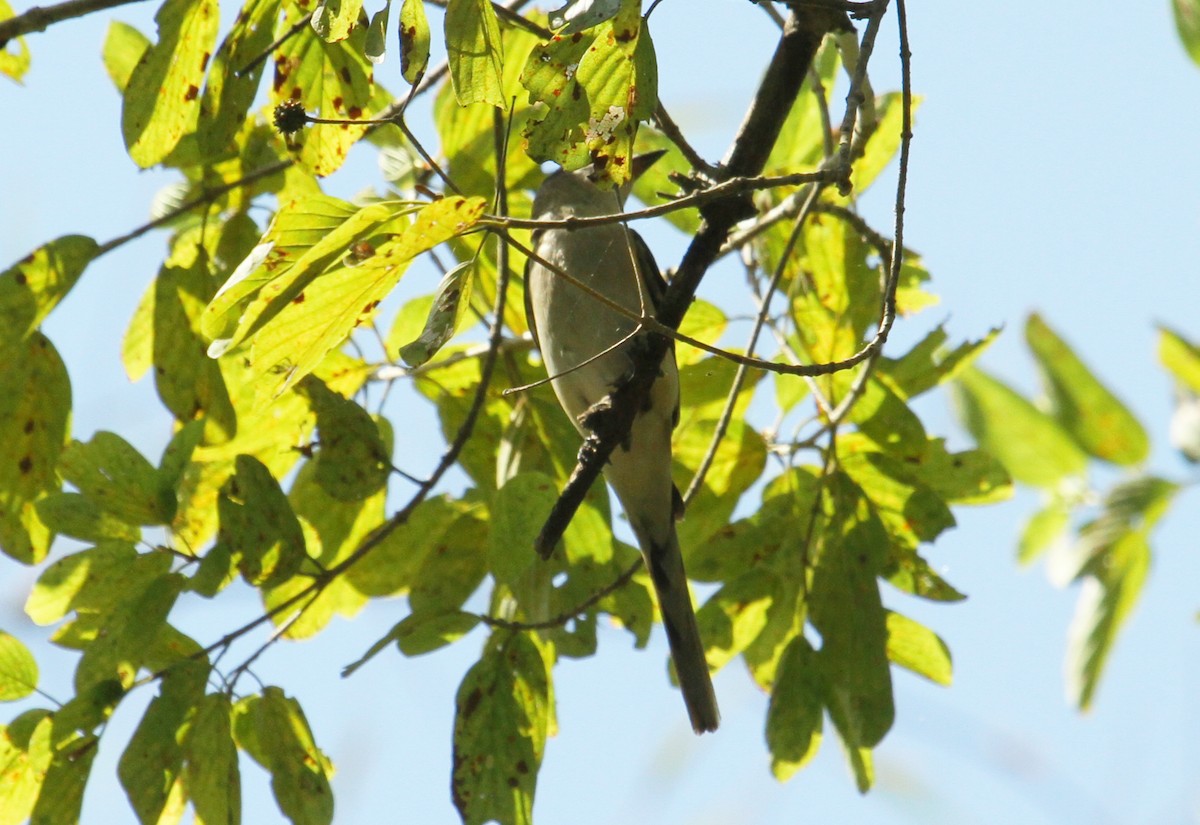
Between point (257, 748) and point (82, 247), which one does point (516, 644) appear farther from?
point (82, 247)

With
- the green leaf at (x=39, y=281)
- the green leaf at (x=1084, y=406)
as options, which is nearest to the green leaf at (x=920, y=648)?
the green leaf at (x=1084, y=406)

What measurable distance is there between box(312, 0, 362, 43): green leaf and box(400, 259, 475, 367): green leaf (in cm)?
45

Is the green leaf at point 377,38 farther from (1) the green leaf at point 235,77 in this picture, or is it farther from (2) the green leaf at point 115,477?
(2) the green leaf at point 115,477

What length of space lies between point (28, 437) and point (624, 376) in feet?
5.18

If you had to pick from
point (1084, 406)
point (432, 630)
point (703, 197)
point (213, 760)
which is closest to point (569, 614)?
point (432, 630)

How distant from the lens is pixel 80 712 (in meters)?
2.66

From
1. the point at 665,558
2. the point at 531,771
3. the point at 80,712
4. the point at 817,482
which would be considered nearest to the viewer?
the point at 80,712

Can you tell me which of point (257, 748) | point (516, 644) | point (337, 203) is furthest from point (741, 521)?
point (337, 203)

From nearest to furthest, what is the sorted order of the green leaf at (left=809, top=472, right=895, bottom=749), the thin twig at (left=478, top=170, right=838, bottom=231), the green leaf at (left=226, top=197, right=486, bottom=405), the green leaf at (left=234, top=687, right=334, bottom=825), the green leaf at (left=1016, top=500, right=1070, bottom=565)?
the green leaf at (left=226, top=197, right=486, bottom=405) < the thin twig at (left=478, top=170, right=838, bottom=231) < the green leaf at (left=234, top=687, right=334, bottom=825) < the green leaf at (left=809, top=472, right=895, bottom=749) < the green leaf at (left=1016, top=500, right=1070, bottom=565)

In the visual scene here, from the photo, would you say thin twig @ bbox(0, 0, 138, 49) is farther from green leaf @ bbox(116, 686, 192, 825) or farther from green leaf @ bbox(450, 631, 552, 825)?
green leaf @ bbox(450, 631, 552, 825)

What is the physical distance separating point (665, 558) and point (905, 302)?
1110 mm

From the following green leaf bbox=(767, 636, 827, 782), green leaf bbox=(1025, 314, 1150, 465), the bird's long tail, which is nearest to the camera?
green leaf bbox=(767, 636, 827, 782)

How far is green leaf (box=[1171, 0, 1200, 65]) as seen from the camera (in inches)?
138

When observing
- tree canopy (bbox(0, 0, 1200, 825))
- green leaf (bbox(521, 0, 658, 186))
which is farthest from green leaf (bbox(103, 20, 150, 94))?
green leaf (bbox(521, 0, 658, 186))
